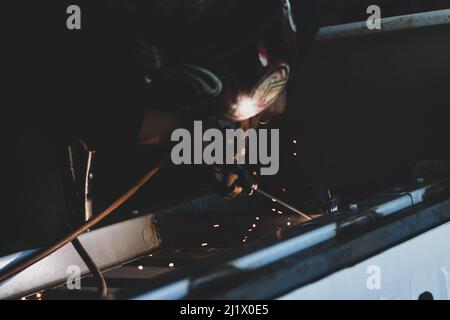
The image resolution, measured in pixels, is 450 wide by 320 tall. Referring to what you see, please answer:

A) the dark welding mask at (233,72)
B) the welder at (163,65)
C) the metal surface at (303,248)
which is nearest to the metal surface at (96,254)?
the welder at (163,65)

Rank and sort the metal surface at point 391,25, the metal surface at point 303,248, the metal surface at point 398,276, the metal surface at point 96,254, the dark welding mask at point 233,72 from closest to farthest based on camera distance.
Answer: the metal surface at point 303,248 → the metal surface at point 398,276 → the dark welding mask at point 233,72 → the metal surface at point 96,254 → the metal surface at point 391,25

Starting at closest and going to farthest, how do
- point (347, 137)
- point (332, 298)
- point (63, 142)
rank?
point (332, 298), point (63, 142), point (347, 137)

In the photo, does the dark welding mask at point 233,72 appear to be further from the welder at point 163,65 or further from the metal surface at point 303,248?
the metal surface at point 303,248

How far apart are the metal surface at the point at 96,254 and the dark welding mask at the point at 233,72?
0.50 metres

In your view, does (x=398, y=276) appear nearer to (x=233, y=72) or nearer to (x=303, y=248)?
(x=303, y=248)

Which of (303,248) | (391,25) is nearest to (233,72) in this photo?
(303,248)

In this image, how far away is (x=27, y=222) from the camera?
209 centimetres

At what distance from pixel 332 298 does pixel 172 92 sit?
0.69 meters

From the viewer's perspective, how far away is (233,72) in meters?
1.41

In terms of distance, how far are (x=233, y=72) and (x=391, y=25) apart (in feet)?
3.04

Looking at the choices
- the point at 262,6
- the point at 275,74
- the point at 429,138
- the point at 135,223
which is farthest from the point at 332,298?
the point at 429,138

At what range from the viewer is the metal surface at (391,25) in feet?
6.71

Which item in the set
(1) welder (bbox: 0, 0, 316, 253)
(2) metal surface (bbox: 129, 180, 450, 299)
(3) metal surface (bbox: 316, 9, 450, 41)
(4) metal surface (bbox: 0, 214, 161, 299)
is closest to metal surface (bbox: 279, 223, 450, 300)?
(2) metal surface (bbox: 129, 180, 450, 299)
